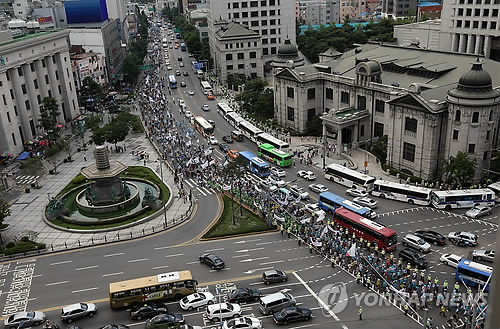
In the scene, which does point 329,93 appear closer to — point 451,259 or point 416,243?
point 416,243

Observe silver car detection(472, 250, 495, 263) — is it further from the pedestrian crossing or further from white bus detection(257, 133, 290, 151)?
the pedestrian crossing

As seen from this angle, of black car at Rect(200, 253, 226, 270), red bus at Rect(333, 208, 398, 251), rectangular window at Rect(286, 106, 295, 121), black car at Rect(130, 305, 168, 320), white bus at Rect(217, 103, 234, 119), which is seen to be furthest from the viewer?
white bus at Rect(217, 103, 234, 119)

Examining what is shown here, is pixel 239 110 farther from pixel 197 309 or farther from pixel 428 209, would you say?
pixel 197 309

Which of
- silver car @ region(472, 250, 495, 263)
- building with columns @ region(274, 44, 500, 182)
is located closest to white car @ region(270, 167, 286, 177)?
building with columns @ region(274, 44, 500, 182)

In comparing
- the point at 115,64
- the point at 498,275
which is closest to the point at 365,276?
the point at 498,275

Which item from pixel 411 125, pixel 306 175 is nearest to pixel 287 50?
pixel 411 125

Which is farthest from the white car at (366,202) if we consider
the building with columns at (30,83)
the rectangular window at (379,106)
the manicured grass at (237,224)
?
→ the building with columns at (30,83)

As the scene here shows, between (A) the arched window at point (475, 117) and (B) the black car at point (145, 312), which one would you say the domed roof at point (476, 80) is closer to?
(A) the arched window at point (475, 117)
